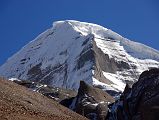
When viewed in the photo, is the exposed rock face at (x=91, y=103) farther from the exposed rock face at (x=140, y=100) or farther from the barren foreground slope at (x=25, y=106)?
the barren foreground slope at (x=25, y=106)

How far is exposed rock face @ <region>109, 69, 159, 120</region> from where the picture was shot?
219 ft

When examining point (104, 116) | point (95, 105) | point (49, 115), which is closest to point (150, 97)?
point (104, 116)

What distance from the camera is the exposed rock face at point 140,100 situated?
219 ft

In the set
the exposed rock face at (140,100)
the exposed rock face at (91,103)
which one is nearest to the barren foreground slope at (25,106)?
the exposed rock face at (140,100)

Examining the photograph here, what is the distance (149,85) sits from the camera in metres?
78.9

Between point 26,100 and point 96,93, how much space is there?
263ft

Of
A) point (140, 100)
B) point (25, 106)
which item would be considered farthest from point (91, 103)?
point (25, 106)

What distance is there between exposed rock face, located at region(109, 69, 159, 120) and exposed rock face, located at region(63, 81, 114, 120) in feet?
20.5

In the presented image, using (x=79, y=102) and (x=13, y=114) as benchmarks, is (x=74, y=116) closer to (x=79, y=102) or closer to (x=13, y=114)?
(x=13, y=114)

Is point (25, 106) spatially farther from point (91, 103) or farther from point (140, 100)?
point (91, 103)

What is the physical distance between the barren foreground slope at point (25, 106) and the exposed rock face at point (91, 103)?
57461 millimetres

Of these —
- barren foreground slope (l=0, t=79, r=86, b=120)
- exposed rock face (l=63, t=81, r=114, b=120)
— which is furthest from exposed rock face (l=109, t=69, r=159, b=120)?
barren foreground slope (l=0, t=79, r=86, b=120)

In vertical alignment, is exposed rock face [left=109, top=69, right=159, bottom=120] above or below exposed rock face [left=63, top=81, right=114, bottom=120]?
below

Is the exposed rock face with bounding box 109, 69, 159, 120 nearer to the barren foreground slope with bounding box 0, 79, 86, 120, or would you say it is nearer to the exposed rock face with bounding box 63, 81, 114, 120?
the exposed rock face with bounding box 63, 81, 114, 120
